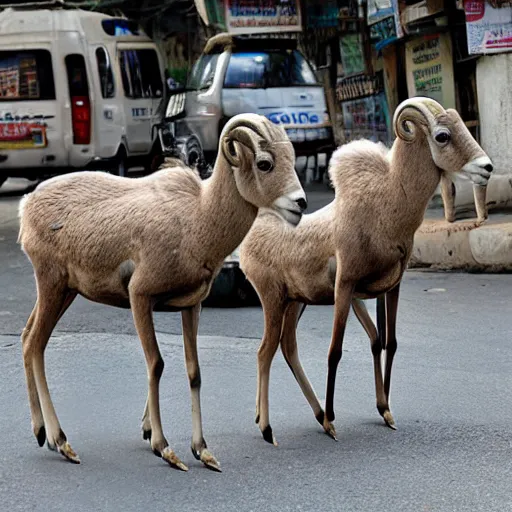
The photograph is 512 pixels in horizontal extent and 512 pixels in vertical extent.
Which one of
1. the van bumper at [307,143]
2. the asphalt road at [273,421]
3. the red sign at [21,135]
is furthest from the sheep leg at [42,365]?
the red sign at [21,135]

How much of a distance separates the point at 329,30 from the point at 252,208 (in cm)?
1603

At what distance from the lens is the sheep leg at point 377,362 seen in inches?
244

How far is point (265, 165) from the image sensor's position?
208 inches

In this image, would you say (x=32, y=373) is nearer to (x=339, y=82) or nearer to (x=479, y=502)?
(x=479, y=502)

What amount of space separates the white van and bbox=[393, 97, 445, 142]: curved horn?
14321mm

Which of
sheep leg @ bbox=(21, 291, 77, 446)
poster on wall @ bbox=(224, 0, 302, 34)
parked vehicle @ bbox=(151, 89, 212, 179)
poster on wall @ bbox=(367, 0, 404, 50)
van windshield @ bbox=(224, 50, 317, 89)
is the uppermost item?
poster on wall @ bbox=(224, 0, 302, 34)

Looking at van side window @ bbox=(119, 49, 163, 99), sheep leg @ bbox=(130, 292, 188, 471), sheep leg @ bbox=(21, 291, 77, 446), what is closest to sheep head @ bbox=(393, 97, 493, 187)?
sheep leg @ bbox=(130, 292, 188, 471)

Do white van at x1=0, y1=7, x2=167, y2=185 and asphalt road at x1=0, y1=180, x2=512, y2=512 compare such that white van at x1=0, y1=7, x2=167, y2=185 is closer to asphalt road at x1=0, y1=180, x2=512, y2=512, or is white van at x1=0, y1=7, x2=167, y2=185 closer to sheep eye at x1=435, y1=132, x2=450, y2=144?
asphalt road at x1=0, y1=180, x2=512, y2=512

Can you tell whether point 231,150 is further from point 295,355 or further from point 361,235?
point 295,355

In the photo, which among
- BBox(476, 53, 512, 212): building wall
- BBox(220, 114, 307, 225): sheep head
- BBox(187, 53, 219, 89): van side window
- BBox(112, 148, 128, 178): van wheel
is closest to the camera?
BBox(220, 114, 307, 225): sheep head

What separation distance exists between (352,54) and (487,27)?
6.70 m

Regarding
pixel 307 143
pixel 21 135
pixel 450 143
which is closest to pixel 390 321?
pixel 450 143

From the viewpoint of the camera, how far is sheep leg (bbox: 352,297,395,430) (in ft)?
20.4

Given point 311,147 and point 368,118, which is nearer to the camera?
point 311,147
